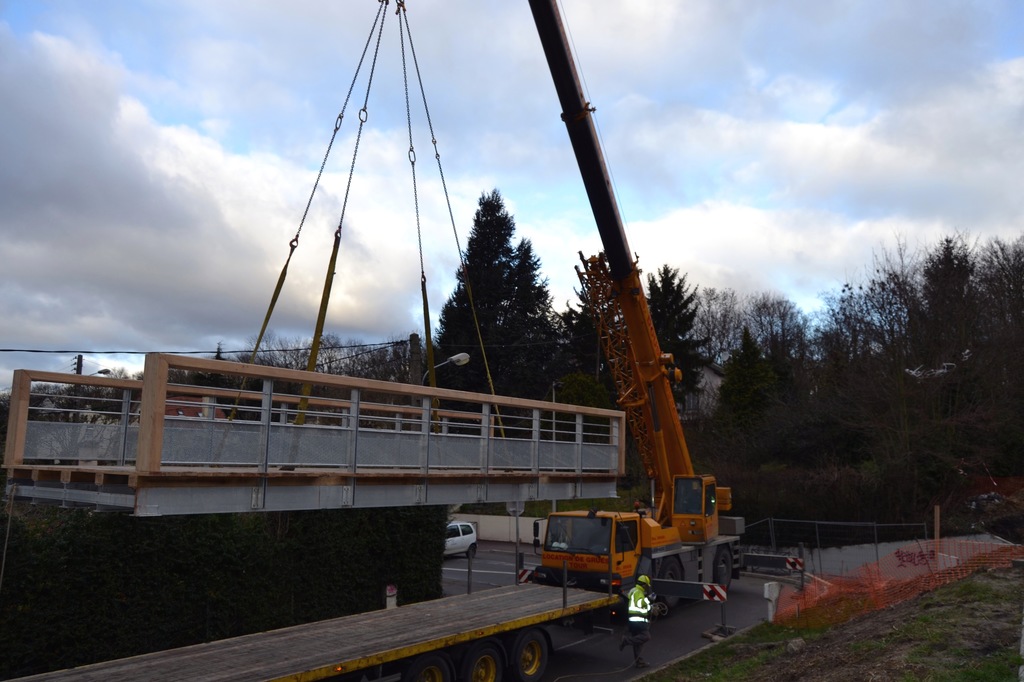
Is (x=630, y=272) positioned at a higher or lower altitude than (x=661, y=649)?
higher

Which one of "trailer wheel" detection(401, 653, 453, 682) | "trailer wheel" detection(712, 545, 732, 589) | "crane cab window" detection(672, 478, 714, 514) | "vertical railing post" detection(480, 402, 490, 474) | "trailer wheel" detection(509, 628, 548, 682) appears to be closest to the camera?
"trailer wheel" detection(401, 653, 453, 682)

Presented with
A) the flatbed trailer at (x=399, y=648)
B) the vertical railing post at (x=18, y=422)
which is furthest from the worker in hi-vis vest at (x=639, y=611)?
the vertical railing post at (x=18, y=422)

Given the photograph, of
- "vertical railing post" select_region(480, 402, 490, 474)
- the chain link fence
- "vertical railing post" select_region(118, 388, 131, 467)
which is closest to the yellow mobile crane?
"vertical railing post" select_region(480, 402, 490, 474)

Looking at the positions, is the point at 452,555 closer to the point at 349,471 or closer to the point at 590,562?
the point at 590,562

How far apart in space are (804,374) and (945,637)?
32724mm

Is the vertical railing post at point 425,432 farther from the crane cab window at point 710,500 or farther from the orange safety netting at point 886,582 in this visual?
the crane cab window at point 710,500

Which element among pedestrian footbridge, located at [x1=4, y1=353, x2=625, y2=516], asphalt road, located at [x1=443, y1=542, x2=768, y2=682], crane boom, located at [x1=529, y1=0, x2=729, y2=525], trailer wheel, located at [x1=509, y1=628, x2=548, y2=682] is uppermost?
crane boom, located at [x1=529, y1=0, x2=729, y2=525]

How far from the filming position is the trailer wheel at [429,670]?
9734 mm

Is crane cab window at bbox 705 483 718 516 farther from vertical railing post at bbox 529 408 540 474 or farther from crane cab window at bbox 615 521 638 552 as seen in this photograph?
vertical railing post at bbox 529 408 540 474

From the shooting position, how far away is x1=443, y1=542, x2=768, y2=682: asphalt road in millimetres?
12609

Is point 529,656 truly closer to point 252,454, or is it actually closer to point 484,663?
point 484,663

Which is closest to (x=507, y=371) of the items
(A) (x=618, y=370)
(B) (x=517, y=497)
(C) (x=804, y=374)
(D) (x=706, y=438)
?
(D) (x=706, y=438)

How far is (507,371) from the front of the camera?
4244 cm

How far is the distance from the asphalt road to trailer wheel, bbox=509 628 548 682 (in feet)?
1.51
